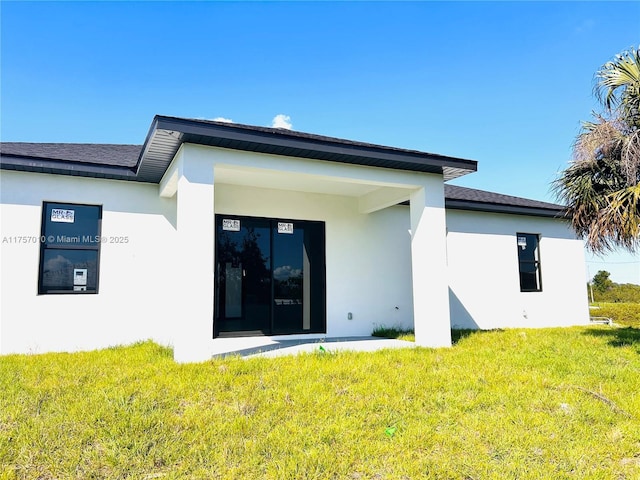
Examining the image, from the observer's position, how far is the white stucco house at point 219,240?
6.04 meters

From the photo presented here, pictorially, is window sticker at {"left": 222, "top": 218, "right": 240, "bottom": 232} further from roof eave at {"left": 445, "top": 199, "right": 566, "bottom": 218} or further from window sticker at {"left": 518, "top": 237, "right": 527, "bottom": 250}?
window sticker at {"left": 518, "top": 237, "right": 527, "bottom": 250}

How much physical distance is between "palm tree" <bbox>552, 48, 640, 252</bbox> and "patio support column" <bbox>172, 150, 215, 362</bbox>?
6590 millimetres

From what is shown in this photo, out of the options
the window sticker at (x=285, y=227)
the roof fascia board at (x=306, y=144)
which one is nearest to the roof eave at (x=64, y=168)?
the roof fascia board at (x=306, y=144)

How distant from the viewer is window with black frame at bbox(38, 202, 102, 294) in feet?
23.5

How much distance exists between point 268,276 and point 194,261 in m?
3.32

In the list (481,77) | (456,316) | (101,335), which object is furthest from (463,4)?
(101,335)

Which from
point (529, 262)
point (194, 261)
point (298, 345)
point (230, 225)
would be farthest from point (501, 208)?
point (194, 261)

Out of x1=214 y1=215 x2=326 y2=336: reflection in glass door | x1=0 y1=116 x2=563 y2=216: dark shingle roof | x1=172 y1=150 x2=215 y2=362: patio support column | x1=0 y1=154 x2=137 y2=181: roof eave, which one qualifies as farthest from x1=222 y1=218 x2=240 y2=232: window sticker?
x1=172 y1=150 x2=215 y2=362: patio support column

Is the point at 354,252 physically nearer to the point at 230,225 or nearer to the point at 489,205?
the point at 230,225

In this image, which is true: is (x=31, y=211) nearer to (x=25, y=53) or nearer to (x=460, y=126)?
(x=25, y=53)

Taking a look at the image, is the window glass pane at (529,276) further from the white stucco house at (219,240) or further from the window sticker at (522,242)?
the white stucco house at (219,240)

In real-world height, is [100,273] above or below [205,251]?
below

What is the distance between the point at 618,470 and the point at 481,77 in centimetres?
964

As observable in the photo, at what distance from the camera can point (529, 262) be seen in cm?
1217
